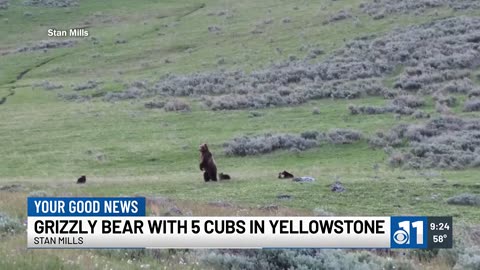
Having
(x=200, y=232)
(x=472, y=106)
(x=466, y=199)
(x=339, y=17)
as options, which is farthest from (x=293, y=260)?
(x=339, y=17)

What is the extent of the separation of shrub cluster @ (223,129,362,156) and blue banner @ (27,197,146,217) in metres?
17.4

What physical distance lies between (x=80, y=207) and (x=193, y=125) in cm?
2478

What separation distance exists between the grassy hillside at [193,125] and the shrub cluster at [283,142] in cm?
34

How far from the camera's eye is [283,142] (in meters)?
28.8

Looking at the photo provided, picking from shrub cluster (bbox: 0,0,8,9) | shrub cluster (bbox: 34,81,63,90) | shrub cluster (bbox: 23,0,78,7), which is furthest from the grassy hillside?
shrub cluster (bbox: 23,0,78,7)

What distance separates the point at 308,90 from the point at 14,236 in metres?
31.2

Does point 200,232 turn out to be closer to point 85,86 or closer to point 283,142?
point 283,142

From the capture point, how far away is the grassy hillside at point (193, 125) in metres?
18.6

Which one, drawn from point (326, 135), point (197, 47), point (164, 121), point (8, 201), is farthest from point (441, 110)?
point (197, 47)

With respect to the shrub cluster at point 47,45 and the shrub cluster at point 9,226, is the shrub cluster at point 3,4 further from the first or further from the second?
the shrub cluster at point 9,226

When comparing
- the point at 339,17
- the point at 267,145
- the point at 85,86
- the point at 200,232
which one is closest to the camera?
the point at 200,232

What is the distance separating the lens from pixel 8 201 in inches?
606

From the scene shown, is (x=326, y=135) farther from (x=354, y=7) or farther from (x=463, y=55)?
(x=354, y=7)

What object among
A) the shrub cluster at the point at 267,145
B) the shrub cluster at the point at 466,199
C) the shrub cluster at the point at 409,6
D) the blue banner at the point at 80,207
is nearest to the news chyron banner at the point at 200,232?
the blue banner at the point at 80,207
